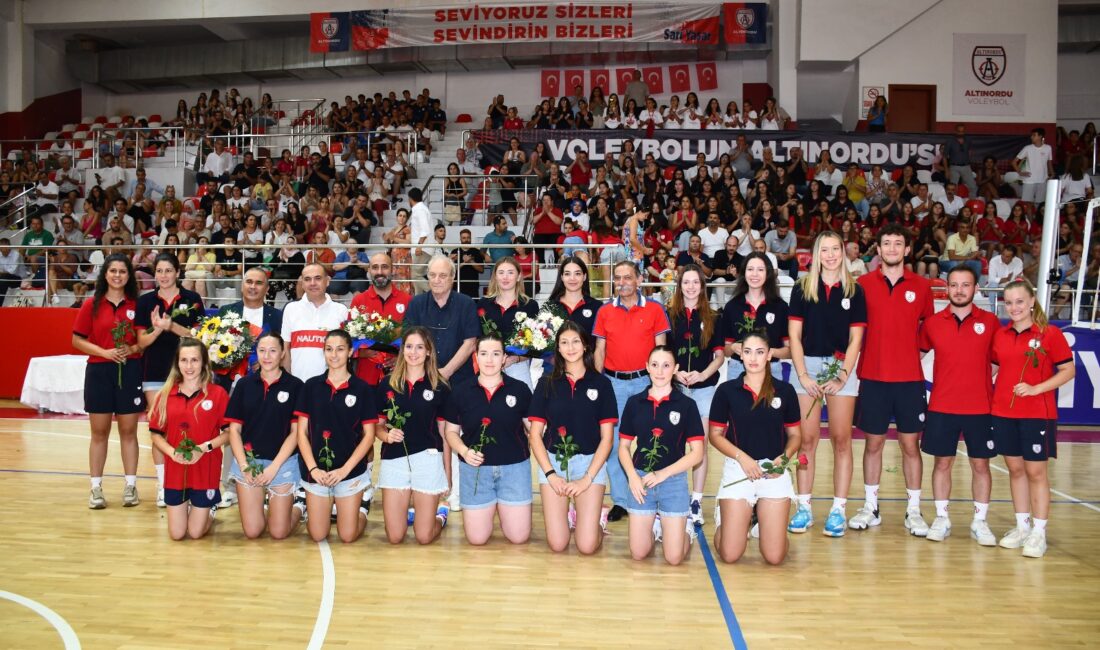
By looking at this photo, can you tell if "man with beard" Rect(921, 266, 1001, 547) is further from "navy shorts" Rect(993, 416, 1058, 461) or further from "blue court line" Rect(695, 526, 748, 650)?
"blue court line" Rect(695, 526, 748, 650)

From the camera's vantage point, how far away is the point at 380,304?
6.52 metres

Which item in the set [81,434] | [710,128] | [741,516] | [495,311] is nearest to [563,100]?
[710,128]

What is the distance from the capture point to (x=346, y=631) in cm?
419

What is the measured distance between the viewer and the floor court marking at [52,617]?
407 cm

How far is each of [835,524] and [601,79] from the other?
16827 millimetres

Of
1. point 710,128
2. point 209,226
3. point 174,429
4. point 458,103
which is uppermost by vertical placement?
point 458,103

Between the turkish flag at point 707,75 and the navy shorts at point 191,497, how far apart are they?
1750 centimetres

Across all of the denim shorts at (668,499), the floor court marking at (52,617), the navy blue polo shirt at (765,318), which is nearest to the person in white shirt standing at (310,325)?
the floor court marking at (52,617)

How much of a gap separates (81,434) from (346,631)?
708cm

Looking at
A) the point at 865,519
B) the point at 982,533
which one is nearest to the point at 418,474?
the point at 865,519

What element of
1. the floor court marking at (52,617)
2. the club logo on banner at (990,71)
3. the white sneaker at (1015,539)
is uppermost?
the club logo on banner at (990,71)

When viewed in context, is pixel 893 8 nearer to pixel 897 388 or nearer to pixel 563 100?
pixel 563 100

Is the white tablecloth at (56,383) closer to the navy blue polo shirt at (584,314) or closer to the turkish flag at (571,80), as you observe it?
the navy blue polo shirt at (584,314)

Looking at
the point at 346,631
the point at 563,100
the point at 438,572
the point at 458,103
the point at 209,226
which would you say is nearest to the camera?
the point at 346,631
